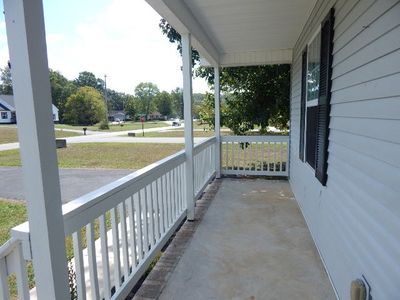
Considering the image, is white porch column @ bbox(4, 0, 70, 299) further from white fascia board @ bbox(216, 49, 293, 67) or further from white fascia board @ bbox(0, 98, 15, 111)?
white fascia board @ bbox(216, 49, 293, 67)

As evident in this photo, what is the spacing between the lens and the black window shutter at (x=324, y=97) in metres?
2.36

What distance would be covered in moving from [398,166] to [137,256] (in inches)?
77.6

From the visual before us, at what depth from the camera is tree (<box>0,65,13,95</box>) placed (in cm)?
109

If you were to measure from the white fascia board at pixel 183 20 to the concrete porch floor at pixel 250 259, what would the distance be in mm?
2261

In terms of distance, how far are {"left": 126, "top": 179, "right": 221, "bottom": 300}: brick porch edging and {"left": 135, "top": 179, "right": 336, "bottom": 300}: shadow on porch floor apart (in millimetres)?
48

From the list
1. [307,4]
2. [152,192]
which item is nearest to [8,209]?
[152,192]

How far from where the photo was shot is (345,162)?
1.95 metres

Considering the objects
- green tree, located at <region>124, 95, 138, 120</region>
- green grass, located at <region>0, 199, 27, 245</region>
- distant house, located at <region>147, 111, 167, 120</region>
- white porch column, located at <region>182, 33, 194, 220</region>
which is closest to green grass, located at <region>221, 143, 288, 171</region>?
white porch column, located at <region>182, 33, 194, 220</region>

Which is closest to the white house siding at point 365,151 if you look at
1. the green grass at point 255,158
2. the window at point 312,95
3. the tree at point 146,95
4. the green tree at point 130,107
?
the window at point 312,95

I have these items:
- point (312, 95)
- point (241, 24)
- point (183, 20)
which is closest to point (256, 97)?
point (241, 24)

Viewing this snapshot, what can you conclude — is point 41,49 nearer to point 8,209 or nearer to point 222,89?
point 8,209

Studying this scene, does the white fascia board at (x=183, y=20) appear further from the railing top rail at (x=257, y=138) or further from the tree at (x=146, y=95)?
the tree at (x=146, y=95)

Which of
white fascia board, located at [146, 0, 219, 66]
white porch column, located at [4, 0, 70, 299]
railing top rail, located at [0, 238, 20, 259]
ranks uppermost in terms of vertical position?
white fascia board, located at [146, 0, 219, 66]

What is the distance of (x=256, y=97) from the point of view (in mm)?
6887
